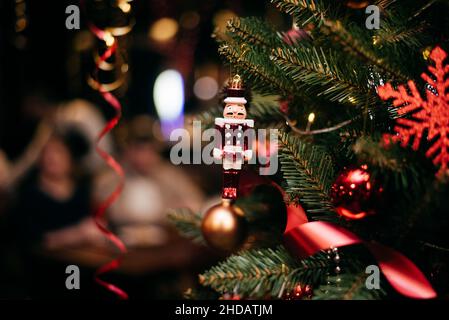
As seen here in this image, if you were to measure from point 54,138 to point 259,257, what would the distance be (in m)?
1.58

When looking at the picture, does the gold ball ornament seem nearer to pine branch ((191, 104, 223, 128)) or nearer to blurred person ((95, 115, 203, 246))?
pine branch ((191, 104, 223, 128))

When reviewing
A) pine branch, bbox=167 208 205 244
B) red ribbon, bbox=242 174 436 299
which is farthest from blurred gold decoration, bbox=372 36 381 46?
pine branch, bbox=167 208 205 244

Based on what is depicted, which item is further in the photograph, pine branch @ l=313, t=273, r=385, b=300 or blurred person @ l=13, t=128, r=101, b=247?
blurred person @ l=13, t=128, r=101, b=247

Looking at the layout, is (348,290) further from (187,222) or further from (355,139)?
(187,222)

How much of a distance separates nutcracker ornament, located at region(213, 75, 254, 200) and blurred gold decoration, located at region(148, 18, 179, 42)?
62.4 inches

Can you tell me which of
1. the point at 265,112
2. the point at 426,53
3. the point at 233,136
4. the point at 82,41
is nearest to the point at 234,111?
the point at 233,136

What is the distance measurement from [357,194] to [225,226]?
0.18 metres

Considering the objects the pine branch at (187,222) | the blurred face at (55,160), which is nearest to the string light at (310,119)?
the pine branch at (187,222)

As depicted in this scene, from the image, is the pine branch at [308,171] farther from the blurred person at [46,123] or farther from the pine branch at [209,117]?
the blurred person at [46,123]

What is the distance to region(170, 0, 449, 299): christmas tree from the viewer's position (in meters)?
0.55

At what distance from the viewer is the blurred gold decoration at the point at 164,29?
2.15 m

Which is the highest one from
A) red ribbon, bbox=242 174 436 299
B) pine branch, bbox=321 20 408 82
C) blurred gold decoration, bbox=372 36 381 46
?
blurred gold decoration, bbox=372 36 381 46

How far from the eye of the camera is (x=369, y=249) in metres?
0.57
